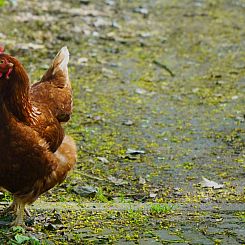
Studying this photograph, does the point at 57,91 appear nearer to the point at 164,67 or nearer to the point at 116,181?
the point at 116,181

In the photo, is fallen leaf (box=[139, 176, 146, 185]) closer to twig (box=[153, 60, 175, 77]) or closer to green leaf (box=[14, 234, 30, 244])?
green leaf (box=[14, 234, 30, 244])

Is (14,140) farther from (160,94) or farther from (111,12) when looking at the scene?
(111,12)

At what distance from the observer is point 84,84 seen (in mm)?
9188

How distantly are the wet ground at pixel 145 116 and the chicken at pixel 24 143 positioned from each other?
270 mm

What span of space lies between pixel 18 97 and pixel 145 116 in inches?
143

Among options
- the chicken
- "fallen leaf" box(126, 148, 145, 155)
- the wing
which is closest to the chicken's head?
the chicken

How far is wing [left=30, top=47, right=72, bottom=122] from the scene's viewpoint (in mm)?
5410

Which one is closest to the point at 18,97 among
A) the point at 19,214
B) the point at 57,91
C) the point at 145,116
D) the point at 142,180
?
the point at 19,214

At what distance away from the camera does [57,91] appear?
5.65 meters

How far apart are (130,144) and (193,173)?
3.32 feet

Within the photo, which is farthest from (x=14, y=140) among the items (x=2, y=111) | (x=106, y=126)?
(x=106, y=126)

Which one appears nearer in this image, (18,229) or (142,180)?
(18,229)

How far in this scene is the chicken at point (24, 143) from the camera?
455 centimetres

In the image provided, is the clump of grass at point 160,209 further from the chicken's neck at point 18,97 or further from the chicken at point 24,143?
the chicken's neck at point 18,97
